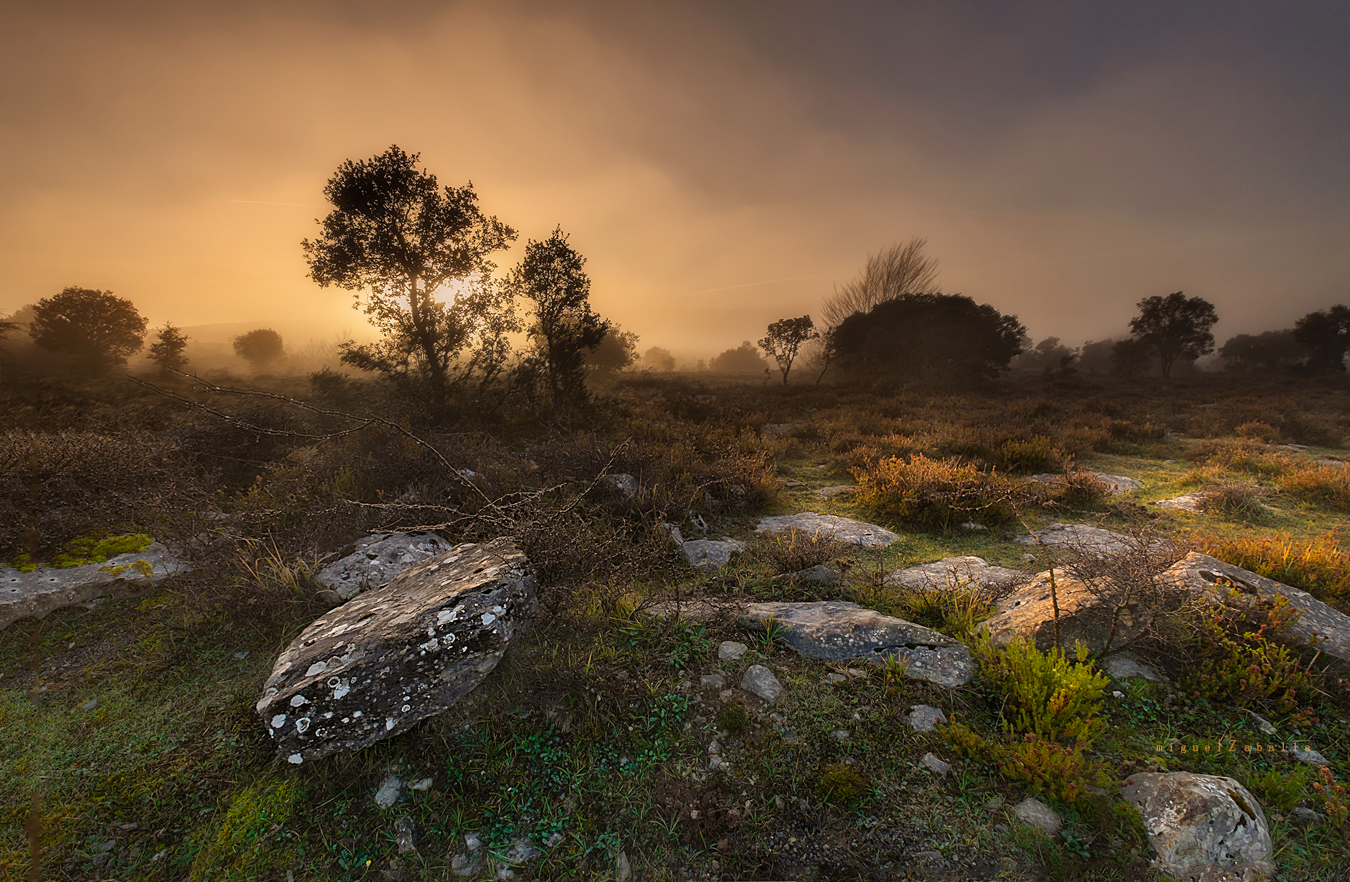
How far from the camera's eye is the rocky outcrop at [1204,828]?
186 cm

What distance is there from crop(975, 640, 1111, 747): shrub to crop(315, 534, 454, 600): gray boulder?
4345mm

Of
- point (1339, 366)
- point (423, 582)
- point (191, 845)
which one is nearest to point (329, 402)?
point (423, 582)

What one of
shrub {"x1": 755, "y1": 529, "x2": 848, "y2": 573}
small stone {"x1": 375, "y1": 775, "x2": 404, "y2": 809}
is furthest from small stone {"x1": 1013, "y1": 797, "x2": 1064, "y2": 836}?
small stone {"x1": 375, "y1": 775, "x2": 404, "y2": 809}

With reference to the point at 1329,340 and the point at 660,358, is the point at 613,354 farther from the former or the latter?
the point at 1329,340

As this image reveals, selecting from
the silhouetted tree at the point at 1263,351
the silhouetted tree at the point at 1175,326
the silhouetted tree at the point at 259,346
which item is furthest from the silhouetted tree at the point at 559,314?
the silhouetted tree at the point at 1263,351

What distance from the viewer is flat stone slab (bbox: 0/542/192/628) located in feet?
11.3

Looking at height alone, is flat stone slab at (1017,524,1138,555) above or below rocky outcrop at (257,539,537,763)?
below

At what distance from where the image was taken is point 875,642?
3.07m

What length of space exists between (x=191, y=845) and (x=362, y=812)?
716 mm

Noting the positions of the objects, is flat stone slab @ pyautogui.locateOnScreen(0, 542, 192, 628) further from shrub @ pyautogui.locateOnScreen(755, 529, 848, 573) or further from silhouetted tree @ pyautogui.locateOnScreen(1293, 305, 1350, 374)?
silhouetted tree @ pyautogui.locateOnScreen(1293, 305, 1350, 374)

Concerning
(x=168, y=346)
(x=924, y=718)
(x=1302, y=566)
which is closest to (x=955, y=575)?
(x=924, y=718)

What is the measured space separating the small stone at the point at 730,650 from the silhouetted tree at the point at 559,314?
11.3 m

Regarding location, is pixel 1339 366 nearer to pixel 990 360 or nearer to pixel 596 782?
pixel 990 360

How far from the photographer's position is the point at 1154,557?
3.20 meters
